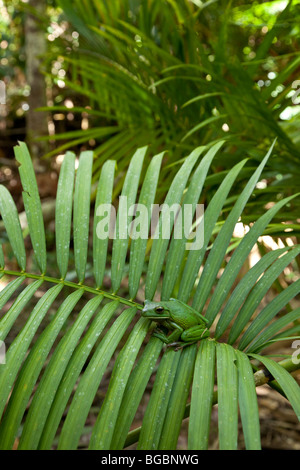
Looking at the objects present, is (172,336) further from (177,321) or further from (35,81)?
(35,81)

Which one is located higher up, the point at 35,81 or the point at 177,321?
the point at 35,81

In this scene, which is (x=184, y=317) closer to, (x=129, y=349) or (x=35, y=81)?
(x=129, y=349)

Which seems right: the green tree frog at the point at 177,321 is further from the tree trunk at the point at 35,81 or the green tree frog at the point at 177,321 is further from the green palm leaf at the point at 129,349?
the tree trunk at the point at 35,81

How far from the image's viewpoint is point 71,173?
746mm

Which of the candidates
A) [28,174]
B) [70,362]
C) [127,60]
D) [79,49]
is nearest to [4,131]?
[79,49]

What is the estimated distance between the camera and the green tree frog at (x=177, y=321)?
24.4 inches

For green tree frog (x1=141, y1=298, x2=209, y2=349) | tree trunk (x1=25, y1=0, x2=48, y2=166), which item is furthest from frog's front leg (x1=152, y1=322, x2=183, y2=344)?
tree trunk (x1=25, y1=0, x2=48, y2=166)

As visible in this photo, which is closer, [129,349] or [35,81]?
[129,349]

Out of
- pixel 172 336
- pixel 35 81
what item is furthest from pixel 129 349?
pixel 35 81

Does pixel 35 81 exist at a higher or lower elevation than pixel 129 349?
higher

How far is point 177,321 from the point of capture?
2.10 ft

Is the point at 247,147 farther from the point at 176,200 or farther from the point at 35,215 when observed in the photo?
the point at 35,215

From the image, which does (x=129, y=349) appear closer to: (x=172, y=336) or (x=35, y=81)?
(x=172, y=336)
